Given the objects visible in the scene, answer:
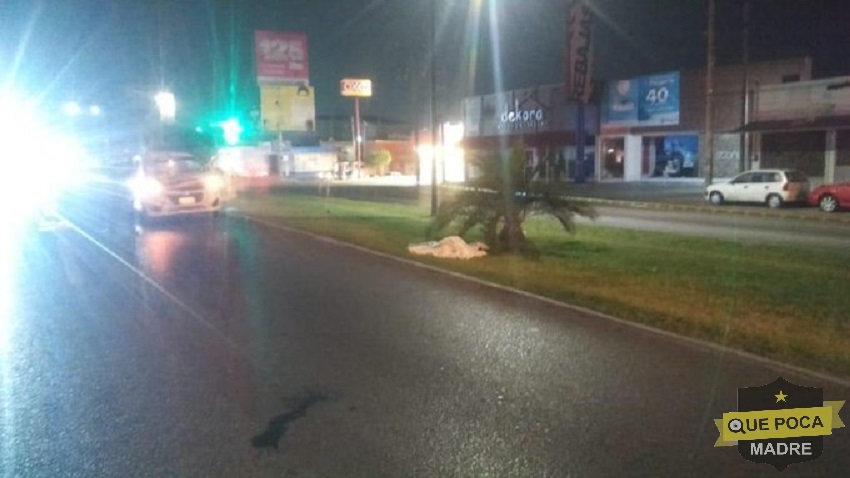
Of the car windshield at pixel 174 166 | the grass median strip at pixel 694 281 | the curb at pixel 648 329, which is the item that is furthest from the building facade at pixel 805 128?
the curb at pixel 648 329

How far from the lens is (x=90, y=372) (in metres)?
7.72

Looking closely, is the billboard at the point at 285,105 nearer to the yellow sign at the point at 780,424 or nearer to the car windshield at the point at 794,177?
the car windshield at the point at 794,177

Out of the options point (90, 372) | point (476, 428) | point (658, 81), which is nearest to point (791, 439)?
point (476, 428)

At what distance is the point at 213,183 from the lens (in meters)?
25.1

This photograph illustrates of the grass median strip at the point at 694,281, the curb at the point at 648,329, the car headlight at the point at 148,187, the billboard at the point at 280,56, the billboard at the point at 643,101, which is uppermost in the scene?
the billboard at the point at 280,56

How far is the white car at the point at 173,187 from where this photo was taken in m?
24.0

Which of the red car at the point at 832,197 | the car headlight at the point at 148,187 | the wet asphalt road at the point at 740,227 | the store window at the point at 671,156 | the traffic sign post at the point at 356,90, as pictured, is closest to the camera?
the wet asphalt road at the point at 740,227

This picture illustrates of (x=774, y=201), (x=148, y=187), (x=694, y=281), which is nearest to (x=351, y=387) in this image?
(x=694, y=281)

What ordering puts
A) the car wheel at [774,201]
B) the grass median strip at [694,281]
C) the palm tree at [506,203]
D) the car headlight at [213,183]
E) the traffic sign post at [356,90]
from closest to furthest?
the grass median strip at [694,281] → the palm tree at [506,203] → the car headlight at [213,183] → the car wheel at [774,201] → the traffic sign post at [356,90]

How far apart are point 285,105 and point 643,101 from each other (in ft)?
124

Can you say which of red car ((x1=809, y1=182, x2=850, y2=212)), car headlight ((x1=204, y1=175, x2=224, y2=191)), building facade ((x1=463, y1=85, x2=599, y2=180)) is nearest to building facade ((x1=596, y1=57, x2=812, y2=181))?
building facade ((x1=463, y1=85, x2=599, y2=180))

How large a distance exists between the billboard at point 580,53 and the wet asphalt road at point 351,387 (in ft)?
118

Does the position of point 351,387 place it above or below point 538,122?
below

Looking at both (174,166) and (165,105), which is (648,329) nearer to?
(174,166)
